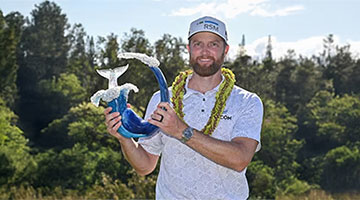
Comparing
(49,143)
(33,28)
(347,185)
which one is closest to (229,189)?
(347,185)

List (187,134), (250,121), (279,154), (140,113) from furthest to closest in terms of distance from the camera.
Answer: (279,154)
(140,113)
(250,121)
(187,134)

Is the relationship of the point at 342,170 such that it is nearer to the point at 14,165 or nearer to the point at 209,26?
the point at 14,165

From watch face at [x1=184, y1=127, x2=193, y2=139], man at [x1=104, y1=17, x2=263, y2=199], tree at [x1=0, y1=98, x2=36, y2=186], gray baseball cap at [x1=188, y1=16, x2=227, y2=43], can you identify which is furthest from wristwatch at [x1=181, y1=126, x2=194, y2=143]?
tree at [x1=0, y1=98, x2=36, y2=186]

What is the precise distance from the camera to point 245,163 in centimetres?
270

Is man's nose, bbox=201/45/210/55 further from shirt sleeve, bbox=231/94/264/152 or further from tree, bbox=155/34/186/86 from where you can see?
tree, bbox=155/34/186/86

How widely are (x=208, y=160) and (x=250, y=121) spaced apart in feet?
1.00

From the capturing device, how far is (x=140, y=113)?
1886 cm

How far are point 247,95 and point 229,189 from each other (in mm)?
519

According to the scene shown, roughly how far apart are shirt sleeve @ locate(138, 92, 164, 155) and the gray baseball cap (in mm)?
441

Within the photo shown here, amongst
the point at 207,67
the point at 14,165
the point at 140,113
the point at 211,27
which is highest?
the point at 211,27

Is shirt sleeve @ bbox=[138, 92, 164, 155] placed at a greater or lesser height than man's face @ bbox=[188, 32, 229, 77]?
lesser

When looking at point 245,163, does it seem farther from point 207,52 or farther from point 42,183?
point 42,183

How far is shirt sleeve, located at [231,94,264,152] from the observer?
2826 mm

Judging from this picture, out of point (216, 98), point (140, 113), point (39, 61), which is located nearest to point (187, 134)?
point (216, 98)
